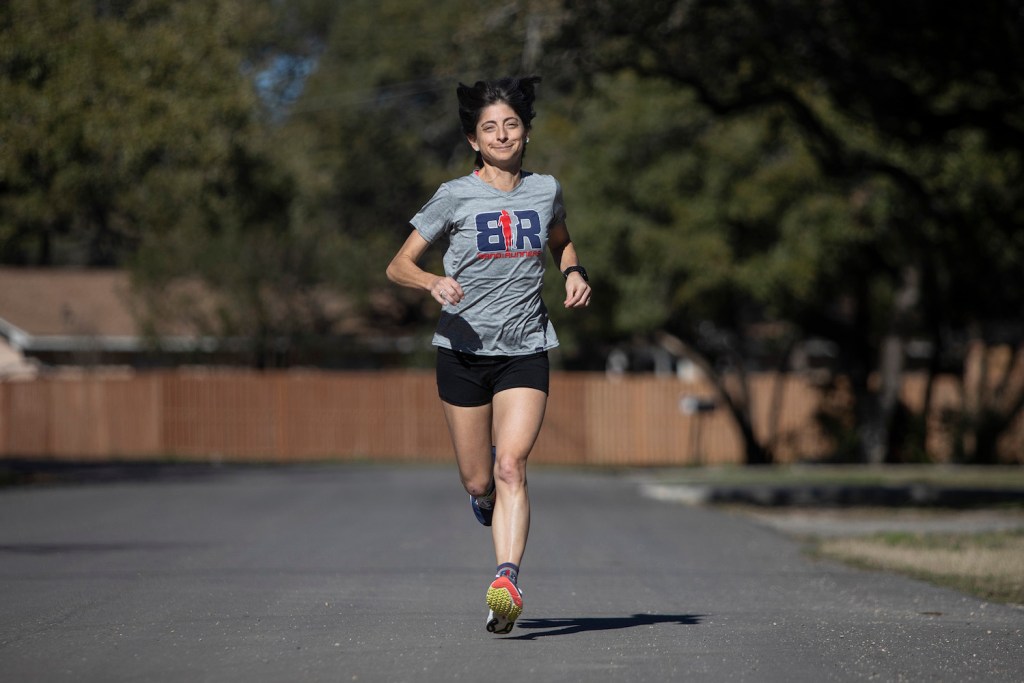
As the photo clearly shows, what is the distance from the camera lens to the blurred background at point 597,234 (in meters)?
17.8

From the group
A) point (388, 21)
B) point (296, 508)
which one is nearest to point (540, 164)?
point (296, 508)

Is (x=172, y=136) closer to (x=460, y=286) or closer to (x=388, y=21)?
(x=460, y=286)

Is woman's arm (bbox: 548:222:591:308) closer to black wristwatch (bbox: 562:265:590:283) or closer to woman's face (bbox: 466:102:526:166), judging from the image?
black wristwatch (bbox: 562:265:590:283)

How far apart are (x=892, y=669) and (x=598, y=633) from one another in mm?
1360

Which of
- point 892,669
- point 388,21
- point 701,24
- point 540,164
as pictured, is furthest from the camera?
point 388,21

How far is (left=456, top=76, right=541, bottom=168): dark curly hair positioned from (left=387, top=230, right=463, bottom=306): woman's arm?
498 millimetres

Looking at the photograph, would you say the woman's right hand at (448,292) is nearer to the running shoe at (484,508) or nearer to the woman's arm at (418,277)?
the woman's arm at (418,277)

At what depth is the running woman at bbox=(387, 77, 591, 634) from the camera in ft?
21.2

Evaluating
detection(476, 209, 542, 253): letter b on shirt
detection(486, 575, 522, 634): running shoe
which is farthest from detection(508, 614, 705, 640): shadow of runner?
detection(476, 209, 542, 253): letter b on shirt

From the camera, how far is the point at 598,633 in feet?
21.5

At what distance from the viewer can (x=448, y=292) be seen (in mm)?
6074

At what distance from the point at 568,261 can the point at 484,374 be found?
658 mm

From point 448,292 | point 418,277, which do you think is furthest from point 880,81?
point 448,292

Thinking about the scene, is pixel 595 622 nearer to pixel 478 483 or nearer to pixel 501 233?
pixel 478 483
